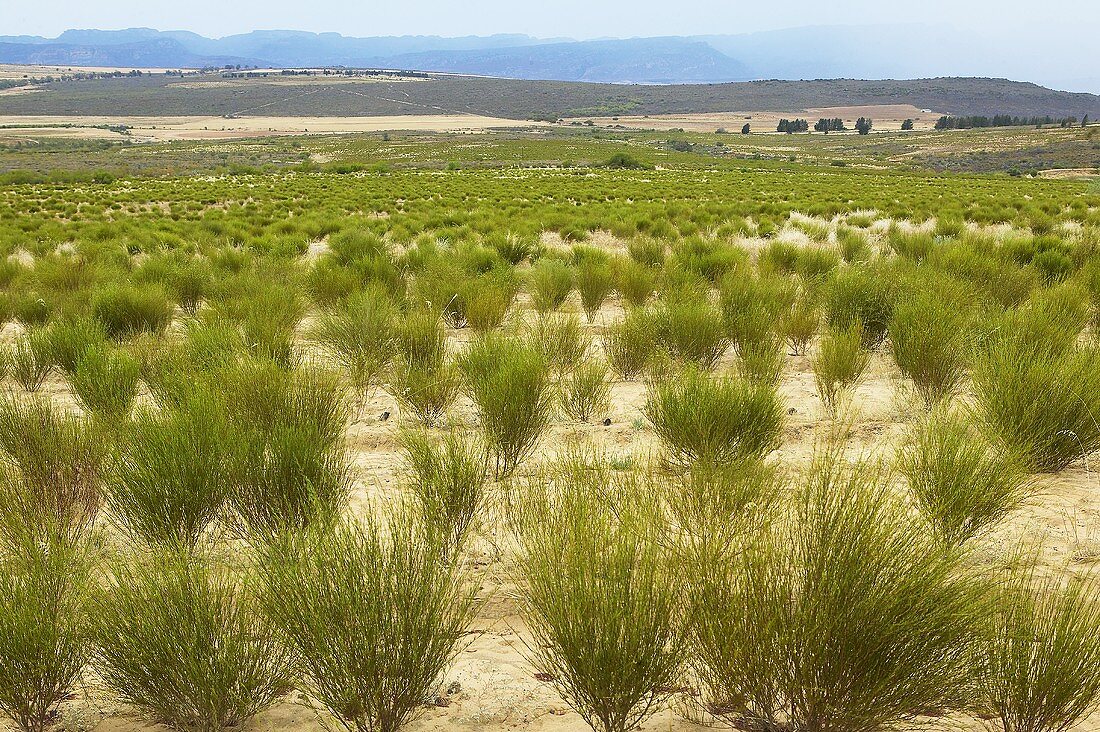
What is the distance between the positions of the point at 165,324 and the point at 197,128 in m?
125

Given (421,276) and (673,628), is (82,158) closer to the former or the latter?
(421,276)

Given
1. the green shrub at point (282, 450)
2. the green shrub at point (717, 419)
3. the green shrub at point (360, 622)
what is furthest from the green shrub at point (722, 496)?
the green shrub at point (282, 450)

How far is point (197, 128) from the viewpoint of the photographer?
114938mm

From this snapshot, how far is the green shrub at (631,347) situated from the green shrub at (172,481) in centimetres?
337

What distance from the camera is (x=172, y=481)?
10.8 feet

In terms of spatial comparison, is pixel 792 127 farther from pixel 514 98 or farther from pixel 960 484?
pixel 960 484

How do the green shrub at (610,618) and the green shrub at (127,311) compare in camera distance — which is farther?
the green shrub at (127,311)

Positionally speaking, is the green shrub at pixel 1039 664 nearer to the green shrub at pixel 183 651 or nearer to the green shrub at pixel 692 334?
the green shrub at pixel 183 651

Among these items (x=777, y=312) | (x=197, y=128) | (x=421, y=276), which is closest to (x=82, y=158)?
(x=197, y=128)

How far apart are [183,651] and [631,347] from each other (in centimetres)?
454

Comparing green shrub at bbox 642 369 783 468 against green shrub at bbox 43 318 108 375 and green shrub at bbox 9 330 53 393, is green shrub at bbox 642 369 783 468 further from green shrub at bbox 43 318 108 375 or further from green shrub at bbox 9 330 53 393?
green shrub at bbox 9 330 53 393

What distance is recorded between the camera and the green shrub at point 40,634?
7.20 ft

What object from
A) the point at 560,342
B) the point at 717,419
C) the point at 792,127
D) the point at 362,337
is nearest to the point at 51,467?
the point at 362,337

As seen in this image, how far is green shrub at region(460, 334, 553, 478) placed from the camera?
14.2 ft
